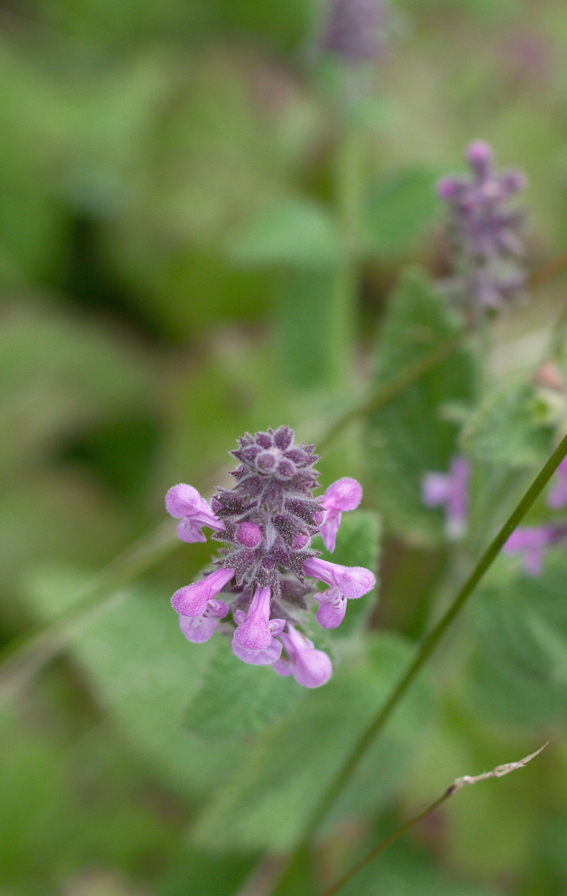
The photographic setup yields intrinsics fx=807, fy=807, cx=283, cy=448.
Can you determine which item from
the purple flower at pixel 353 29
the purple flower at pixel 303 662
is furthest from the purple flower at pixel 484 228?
the purple flower at pixel 353 29

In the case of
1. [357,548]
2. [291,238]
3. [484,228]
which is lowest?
[357,548]

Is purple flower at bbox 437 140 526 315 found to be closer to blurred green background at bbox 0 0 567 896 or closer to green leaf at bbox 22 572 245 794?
blurred green background at bbox 0 0 567 896

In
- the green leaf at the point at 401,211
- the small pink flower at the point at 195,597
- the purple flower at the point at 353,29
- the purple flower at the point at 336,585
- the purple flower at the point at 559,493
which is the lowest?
the small pink flower at the point at 195,597

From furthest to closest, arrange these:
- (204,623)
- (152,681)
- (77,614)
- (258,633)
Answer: (152,681) → (77,614) → (204,623) → (258,633)

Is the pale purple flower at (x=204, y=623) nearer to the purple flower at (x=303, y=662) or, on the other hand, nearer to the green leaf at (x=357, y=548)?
the purple flower at (x=303, y=662)

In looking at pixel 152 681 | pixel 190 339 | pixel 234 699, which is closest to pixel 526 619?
pixel 234 699

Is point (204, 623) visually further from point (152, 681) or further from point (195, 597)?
point (152, 681)
